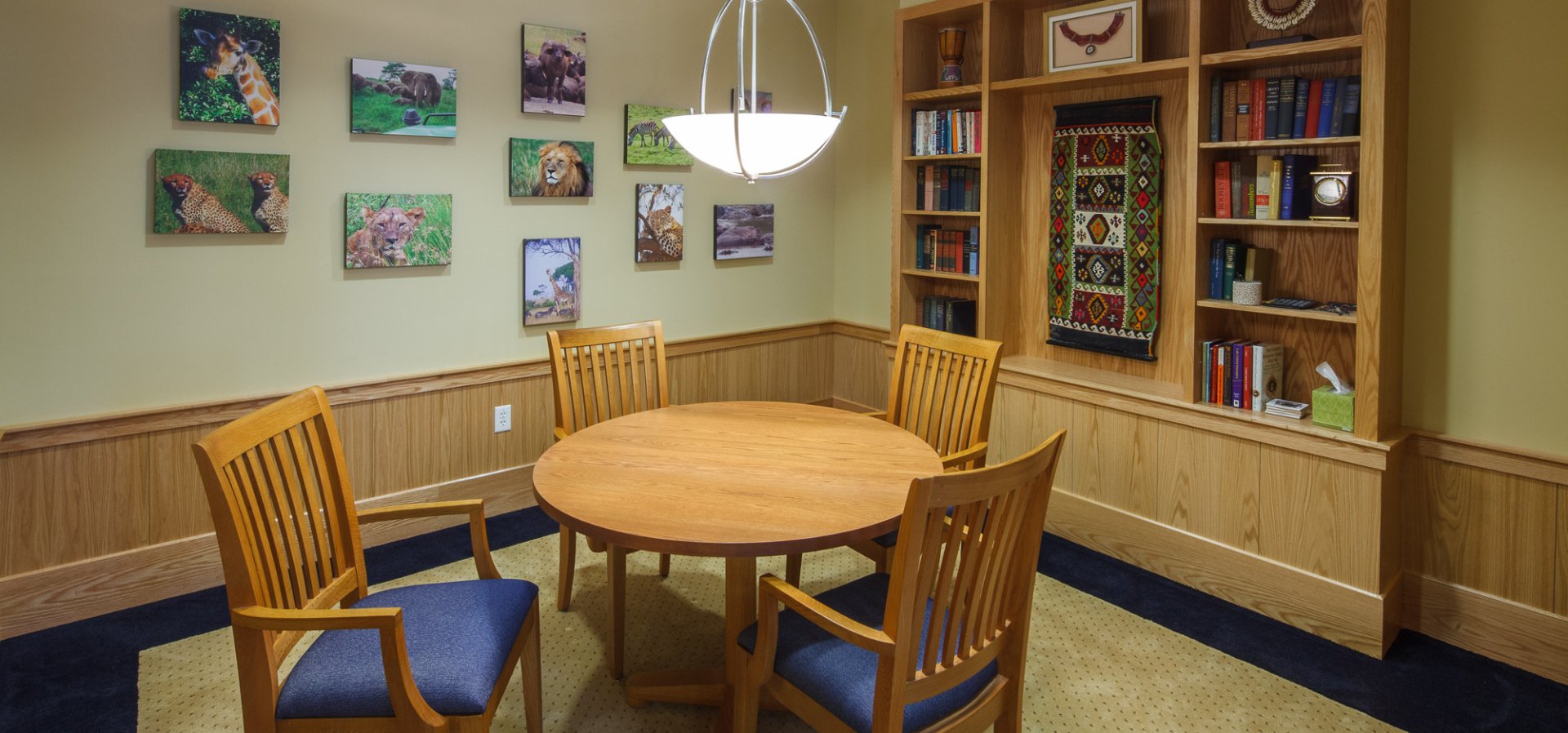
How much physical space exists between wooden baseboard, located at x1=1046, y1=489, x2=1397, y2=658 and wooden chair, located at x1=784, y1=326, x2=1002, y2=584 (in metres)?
0.85

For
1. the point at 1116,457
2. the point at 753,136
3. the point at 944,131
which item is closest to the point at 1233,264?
the point at 1116,457

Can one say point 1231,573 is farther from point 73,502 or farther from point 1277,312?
point 73,502

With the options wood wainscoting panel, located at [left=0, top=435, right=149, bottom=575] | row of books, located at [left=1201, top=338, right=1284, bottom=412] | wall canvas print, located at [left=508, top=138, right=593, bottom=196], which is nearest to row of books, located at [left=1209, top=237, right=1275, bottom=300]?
row of books, located at [left=1201, top=338, right=1284, bottom=412]

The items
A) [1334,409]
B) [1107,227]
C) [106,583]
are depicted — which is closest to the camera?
[1334,409]

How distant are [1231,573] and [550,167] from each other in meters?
2.95

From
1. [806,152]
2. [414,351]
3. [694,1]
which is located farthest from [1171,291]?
[414,351]

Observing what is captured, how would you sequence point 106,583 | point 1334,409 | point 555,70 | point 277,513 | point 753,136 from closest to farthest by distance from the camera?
1. point 277,513
2. point 753,136
3. point 1334,409
4. point 106,583
5. point 555,70

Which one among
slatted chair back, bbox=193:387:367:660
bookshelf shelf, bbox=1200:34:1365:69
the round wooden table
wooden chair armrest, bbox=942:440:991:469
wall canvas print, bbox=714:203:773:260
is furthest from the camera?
wall canvas print, bbox=714:203:773:260

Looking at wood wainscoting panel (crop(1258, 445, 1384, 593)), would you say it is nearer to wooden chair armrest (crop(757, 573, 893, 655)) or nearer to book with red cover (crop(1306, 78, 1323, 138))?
book with red cover (crop(1306, 78, 1323, 138))

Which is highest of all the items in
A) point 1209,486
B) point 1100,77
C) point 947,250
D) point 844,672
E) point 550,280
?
point 1100,77

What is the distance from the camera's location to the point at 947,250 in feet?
13.8

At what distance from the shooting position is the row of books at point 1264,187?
9.73 feet

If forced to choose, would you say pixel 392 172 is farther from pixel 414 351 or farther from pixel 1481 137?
pixel 1481 137

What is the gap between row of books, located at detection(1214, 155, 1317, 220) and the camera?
2.96m
